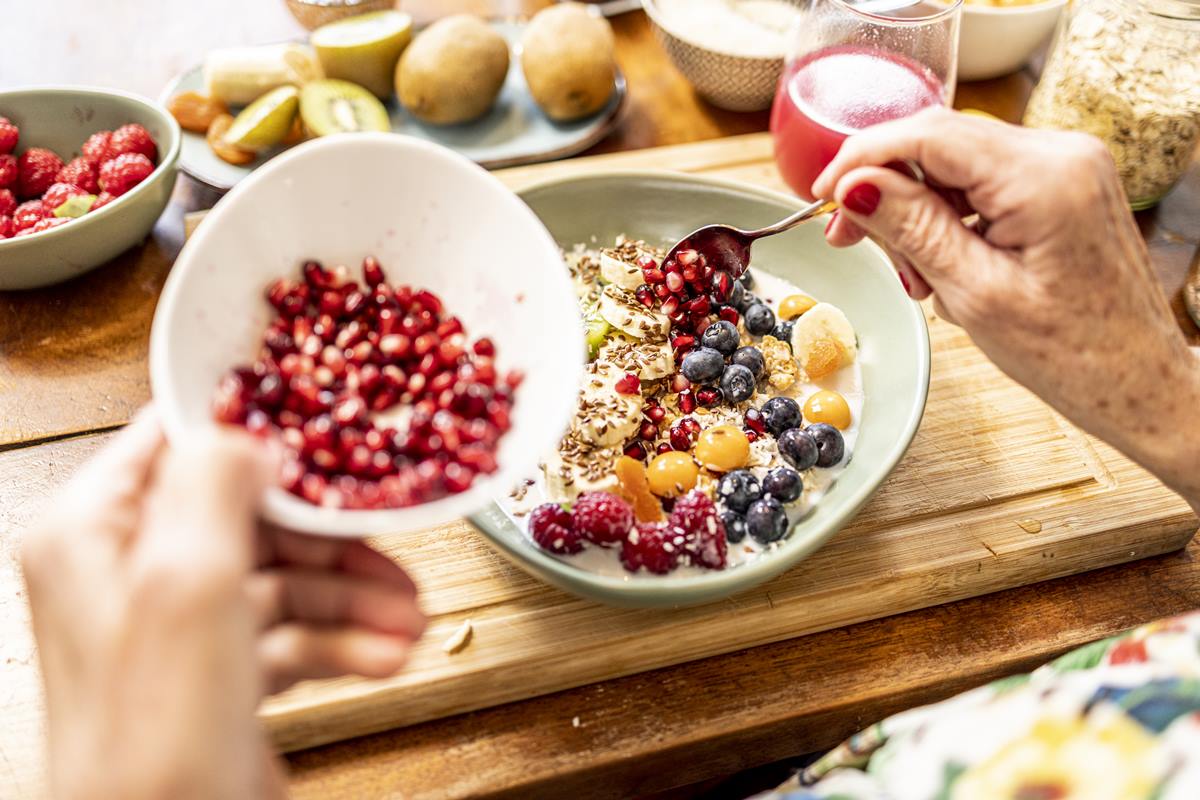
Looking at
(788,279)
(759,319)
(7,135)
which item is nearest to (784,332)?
(759,319)

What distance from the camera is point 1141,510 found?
120 centimetres

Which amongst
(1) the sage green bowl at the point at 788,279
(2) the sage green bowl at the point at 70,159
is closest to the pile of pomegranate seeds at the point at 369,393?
(1) the sage green bowl at the point at 788,279

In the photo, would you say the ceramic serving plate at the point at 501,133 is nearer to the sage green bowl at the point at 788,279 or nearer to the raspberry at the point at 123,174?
the raspberry at the point at 123,174

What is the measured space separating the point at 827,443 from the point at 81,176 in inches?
49.3

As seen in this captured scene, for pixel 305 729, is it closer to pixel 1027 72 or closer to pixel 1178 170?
pixel 1178 170

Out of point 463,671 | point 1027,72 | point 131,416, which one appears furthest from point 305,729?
point 1027,72

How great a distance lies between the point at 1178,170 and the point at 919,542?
941 millimetres

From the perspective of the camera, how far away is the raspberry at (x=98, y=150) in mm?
1456

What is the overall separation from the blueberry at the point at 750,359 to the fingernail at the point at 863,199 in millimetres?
315

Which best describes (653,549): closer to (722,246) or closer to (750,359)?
(750,359)

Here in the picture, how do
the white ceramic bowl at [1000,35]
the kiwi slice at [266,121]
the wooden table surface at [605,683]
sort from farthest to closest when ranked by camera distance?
the white ceramic bowl at [1000,35] → the kiwi slice at [266,121] → the wooden table surface at [605,683]

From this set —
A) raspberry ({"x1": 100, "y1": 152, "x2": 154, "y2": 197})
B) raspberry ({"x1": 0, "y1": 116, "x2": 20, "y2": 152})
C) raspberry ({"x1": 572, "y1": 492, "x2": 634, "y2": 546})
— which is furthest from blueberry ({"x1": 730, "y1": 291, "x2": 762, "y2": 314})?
raspberry ({"x1": 0, "y1": 116, "x2": 20, "y2": 152})

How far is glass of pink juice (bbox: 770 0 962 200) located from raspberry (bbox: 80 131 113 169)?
3.71ft

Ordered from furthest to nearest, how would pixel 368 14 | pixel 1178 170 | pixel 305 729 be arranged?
pixel 368 14 < pixel 1178 170 < pixel 305 729
